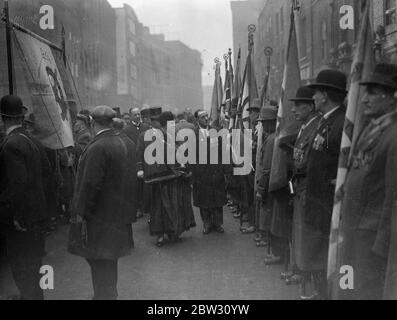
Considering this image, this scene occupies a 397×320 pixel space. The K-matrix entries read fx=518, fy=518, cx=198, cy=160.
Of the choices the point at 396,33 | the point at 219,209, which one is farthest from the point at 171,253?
the point at 396,33

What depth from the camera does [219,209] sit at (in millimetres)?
9234

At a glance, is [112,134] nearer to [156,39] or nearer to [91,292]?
[91,292]

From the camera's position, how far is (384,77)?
3916mm

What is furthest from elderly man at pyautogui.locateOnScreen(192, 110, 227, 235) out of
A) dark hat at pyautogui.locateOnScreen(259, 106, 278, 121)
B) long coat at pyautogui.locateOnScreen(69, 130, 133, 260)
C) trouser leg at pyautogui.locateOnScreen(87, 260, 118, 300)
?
long coat at pyautogui.locateOnScreen(69, 130, 133, 260)

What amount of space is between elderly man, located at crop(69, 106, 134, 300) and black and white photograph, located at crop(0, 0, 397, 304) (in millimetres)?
11

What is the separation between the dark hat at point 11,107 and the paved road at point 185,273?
2048 millimetres

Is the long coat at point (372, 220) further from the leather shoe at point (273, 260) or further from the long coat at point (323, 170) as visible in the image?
the leather shoe at point (273, 260)

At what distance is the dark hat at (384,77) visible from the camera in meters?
3.88

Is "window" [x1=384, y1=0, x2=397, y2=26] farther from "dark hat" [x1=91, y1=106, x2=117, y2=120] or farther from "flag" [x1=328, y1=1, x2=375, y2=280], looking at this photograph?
"dark hat" [x1=91, y1=106, x2=117, y2=120]

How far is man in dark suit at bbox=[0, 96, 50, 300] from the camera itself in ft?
15.4

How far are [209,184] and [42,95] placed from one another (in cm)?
409

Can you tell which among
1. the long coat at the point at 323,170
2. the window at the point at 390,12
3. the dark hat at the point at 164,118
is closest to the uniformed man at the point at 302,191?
the long coat at the point at 323,170

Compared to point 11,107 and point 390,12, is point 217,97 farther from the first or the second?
point 11,107

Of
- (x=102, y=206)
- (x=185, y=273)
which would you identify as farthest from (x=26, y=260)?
(x=185, y=273)
